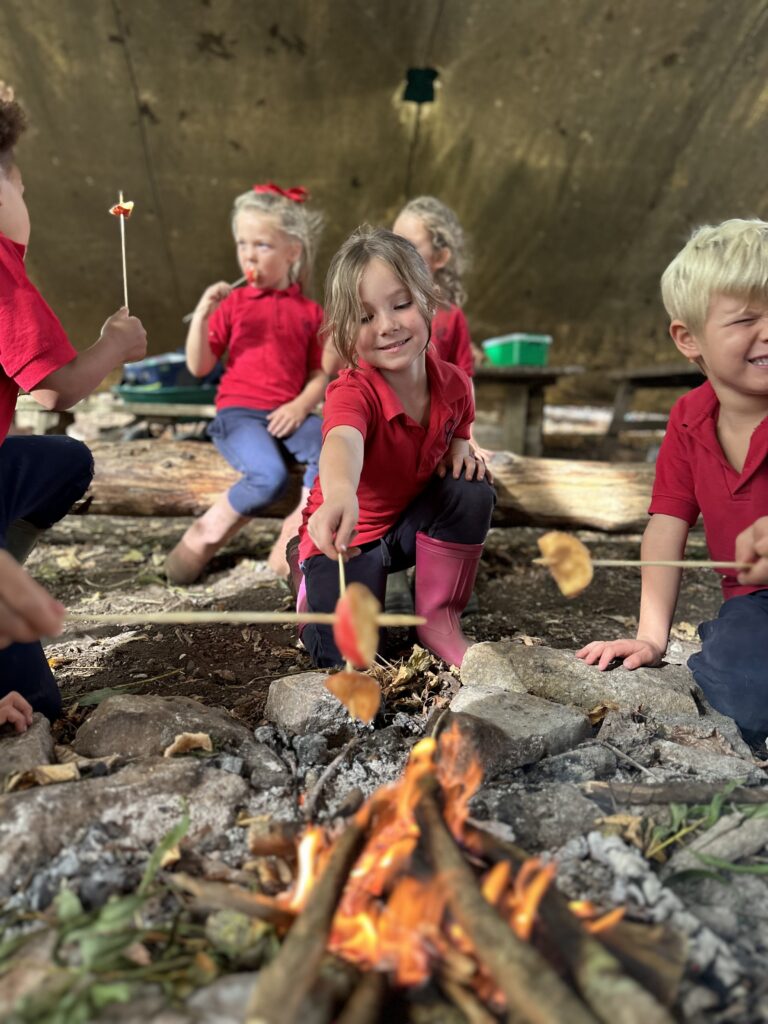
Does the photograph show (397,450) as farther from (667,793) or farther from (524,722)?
(667,793)

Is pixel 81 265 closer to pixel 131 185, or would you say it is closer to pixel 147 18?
pixel 131 185

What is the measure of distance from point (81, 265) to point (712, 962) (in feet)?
21.8

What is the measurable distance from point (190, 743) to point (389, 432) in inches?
41.7

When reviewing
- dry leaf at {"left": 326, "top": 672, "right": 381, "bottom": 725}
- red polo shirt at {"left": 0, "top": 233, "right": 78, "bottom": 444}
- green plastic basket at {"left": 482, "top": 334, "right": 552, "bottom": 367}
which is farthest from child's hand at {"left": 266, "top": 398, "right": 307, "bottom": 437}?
green plastic basket at {"left": 482, "top": 334, "right": 552, "bottom": 367}

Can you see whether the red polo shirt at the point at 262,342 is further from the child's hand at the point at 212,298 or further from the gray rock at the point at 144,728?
the gray rock at the point at 144,728

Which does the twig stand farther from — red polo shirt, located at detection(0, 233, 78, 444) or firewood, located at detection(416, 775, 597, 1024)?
red polo shirt, located at detection(0, 233, 78, 444)

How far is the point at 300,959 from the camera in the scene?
953 mm

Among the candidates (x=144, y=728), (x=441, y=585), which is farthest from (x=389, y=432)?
(x=144, y=728)

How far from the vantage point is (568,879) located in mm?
1267

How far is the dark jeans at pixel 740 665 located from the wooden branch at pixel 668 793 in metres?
0.34

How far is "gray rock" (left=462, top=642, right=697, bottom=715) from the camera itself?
1884 millimetres

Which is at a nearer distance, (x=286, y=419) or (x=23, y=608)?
(x=23, y=608)

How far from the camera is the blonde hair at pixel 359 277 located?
2117 mm

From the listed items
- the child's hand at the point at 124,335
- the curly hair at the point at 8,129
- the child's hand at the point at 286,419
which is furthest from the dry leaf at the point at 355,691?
the child's hand at the point at 286,419
